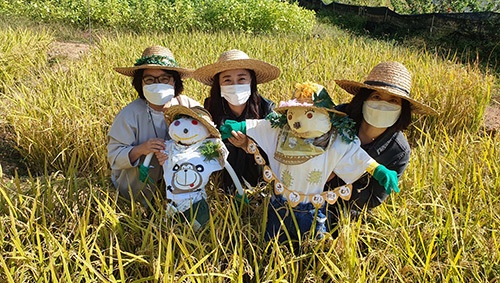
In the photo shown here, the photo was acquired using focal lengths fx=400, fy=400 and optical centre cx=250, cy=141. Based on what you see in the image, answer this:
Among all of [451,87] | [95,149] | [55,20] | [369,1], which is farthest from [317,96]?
[369,1]

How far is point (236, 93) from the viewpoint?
1.89 metres

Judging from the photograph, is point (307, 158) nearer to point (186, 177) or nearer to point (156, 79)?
point (186, 177)

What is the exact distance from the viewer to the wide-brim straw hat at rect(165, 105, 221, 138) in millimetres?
1671

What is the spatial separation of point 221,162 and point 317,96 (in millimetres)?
525

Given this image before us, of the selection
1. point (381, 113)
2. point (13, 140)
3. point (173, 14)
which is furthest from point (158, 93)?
point (173, 14)

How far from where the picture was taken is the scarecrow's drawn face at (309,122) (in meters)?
1.51

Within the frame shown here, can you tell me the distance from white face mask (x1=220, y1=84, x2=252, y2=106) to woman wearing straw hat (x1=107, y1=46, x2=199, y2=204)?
19 cm

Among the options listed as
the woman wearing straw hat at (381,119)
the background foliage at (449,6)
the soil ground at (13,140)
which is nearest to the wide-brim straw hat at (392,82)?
the woman wearing straw hat at (381,119)

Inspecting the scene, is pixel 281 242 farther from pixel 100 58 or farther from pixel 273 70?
pixel 100 58

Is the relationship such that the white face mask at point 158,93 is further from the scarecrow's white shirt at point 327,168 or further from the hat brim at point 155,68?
the scarecrow's white shirt at point 327,168

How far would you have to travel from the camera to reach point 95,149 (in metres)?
2.45

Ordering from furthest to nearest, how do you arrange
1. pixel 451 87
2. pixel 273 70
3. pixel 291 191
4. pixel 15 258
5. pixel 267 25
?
pixel 267 25, pixel 451 87, pixel 273 70, pixel 291 191, pixel 15 258

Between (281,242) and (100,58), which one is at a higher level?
(100,58)

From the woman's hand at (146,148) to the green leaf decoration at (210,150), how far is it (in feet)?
0.61
